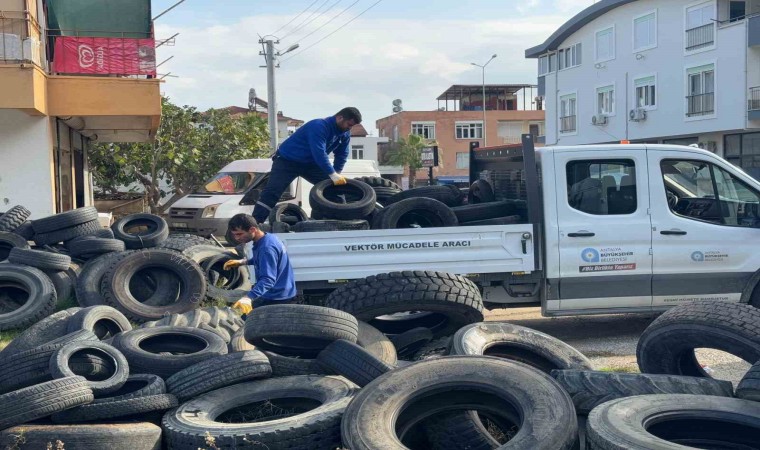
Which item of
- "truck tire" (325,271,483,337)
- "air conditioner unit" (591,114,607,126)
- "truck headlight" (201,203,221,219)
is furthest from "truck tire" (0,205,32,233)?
"air conditioner unit" (591,114,607,126)

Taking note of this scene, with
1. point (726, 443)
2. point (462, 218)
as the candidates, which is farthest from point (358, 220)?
point (726, 443)

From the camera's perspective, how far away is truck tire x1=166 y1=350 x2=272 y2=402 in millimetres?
5336

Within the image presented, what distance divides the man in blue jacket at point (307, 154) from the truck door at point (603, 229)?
2610mm

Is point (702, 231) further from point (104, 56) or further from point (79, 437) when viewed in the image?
point (104, 56)

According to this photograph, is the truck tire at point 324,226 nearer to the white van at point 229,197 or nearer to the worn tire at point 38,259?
the worn tire at point 38,259

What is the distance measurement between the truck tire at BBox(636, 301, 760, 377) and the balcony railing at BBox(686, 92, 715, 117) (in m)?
36.0

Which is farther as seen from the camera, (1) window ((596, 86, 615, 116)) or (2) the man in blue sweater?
(1) window ((596, 86, 615, 116))

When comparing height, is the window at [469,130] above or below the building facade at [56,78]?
above

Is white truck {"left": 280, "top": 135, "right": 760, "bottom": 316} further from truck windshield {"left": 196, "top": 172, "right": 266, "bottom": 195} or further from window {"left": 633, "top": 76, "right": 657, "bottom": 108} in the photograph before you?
window {"left": 633, "top": 76, "right": 657, "bottom": 108}

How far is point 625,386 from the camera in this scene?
5.01 metres

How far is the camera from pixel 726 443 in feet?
14.6

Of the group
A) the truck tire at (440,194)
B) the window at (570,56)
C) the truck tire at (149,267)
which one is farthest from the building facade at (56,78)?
the window at (570,56)

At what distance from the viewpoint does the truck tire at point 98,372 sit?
5.26 m

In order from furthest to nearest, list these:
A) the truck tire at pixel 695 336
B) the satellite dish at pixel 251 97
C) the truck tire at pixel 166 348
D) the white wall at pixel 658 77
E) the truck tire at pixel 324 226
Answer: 1. the satellite dish at pixel 251 97
2. the white wall at pixel 658 77
3. the truck tire at pixel 324 226
4. the truck tire at pixel 166 348
5. the truck tire at pixel 695 336
